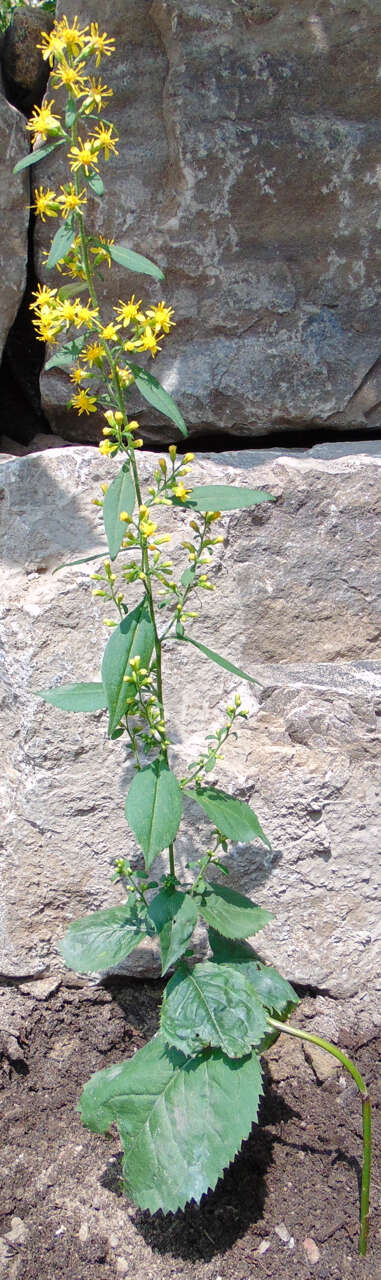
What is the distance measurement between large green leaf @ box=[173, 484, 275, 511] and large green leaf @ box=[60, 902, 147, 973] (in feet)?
2.67

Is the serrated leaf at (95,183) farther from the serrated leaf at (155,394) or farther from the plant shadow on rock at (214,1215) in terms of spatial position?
the plant shadow on rock at (214,1215)

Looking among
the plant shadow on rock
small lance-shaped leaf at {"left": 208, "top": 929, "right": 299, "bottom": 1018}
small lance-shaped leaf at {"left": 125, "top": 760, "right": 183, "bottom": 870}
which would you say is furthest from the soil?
small lance-shaped leaf at {"left": 125, "top": 760, "right": 183, "bottom": 870}

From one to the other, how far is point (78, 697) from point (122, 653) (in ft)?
0.68

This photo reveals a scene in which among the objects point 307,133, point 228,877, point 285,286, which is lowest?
point 228,877

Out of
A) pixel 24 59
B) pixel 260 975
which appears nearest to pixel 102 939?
pixel 260 975

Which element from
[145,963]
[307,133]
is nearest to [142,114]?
[307,133]

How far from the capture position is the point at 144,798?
1.60m

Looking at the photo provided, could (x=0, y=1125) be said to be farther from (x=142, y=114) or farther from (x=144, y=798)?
(x=142, y=114)

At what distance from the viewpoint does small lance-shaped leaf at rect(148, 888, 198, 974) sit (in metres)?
1.65

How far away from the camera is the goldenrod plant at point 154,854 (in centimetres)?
149

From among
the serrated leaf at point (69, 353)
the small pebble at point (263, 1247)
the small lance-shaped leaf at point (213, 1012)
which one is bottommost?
the small pebble at point (263, 1247)

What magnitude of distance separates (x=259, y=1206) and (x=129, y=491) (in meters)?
1.37

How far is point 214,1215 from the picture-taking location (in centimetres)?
178

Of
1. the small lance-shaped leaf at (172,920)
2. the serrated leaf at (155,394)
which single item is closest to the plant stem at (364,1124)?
the small lance-shaped leaf at (172,920)
